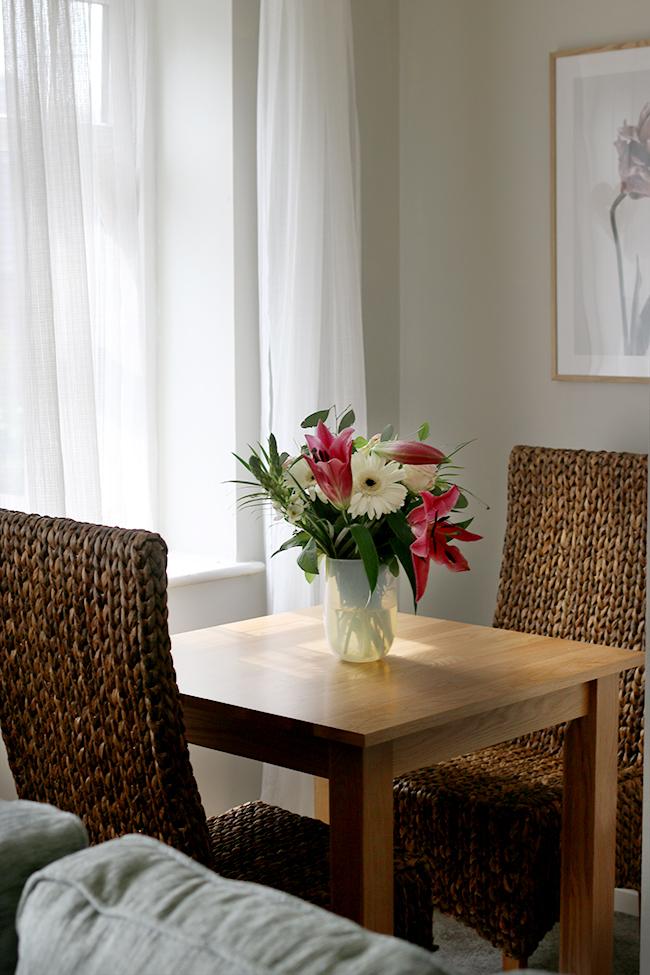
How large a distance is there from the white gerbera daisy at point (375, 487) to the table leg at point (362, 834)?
40cm

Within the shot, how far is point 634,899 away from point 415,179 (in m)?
1.94

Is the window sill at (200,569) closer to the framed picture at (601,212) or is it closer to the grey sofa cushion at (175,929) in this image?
the framed picture at (601,212)

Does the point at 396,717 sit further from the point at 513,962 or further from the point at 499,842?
the point at 513,962

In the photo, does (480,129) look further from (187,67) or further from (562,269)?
(187,67)

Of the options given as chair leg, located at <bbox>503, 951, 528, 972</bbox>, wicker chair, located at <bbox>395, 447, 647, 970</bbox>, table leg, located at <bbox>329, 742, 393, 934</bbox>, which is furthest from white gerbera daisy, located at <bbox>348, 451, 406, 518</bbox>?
chair leg, located at <bbox>503, 951, 528, 972</bbox>

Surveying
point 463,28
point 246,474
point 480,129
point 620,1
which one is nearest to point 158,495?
point 246,474

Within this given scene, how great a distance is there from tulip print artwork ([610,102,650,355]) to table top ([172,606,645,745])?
33.4 inches

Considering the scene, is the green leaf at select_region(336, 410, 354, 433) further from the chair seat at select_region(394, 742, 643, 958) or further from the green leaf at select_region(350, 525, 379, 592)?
the chair seat at select_region(394, 742, 643, 958)

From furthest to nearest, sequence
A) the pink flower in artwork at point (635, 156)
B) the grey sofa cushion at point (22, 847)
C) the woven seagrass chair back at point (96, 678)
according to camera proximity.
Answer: the pink flower in artwork at point (635, 156) < the woven seagrass chair back at point (96, 678) < the grey sofa cushion at point (22, 847)

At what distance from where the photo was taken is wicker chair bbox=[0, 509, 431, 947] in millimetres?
1471

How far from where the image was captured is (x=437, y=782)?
2242 millimetres

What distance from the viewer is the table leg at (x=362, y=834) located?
161 cm

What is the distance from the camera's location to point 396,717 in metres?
1.66

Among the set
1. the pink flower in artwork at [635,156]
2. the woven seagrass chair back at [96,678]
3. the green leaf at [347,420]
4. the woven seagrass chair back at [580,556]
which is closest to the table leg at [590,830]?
the woven seagrass chair back at [580,556]
